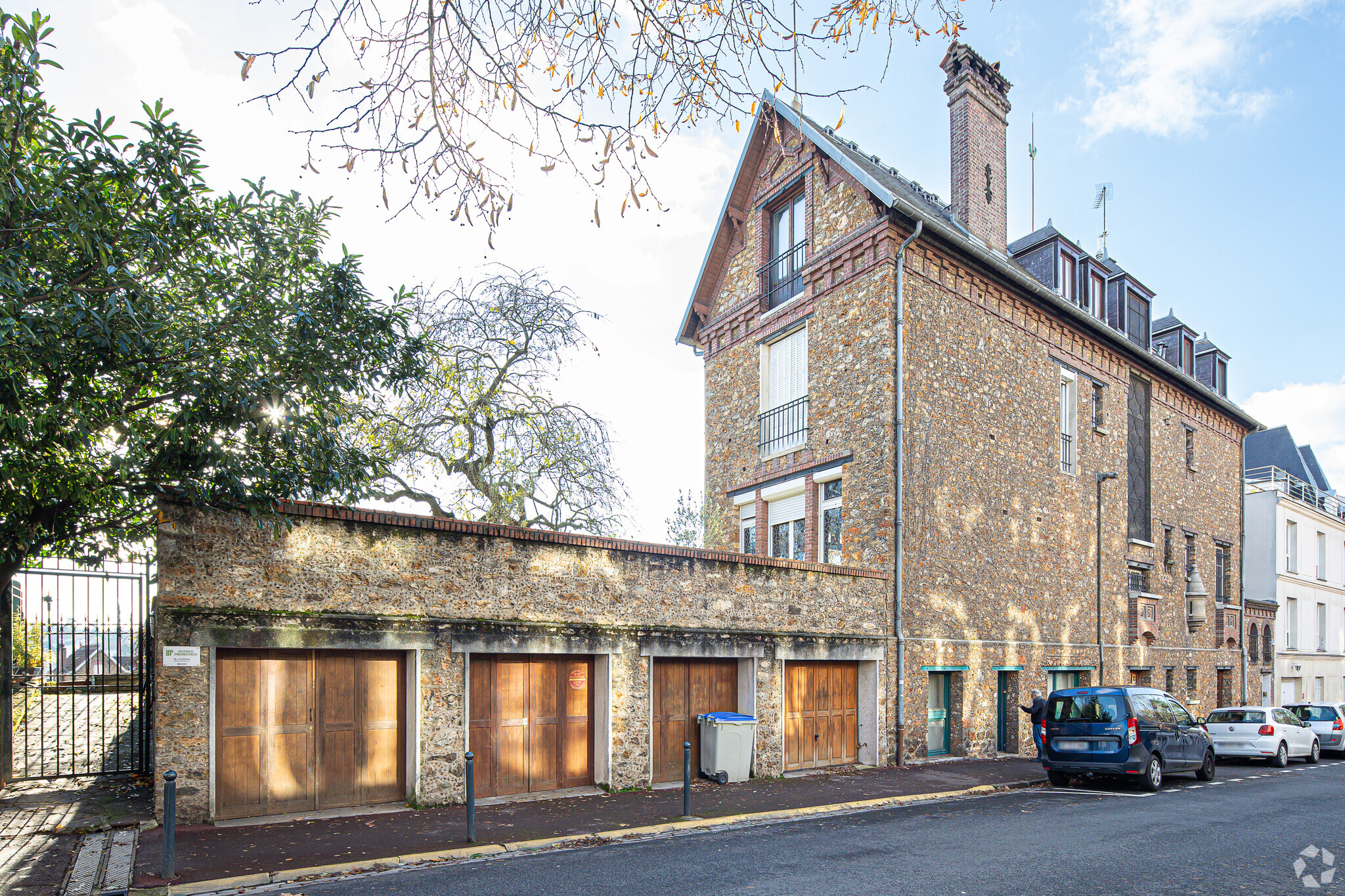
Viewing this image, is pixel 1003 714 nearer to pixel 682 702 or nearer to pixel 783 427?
pixel 783 427

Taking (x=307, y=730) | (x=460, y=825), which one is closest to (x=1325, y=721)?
(x=460, y=825)

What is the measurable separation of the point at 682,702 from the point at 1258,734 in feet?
46.0

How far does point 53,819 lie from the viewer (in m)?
8.91

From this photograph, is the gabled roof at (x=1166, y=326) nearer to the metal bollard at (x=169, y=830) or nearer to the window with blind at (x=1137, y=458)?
the window with blind at (x=1137, y=458)

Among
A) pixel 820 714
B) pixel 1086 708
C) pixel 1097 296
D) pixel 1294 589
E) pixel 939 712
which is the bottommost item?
pixel 939 712

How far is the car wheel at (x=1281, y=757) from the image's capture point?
1856 cm

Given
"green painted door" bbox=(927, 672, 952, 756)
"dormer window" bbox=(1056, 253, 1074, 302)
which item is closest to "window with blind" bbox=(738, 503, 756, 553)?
"green painted door" bbox=(927, 672, 952, 756)

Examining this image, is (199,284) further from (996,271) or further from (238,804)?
(996,271)

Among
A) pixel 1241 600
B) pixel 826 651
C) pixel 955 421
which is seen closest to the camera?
pixel 826 651

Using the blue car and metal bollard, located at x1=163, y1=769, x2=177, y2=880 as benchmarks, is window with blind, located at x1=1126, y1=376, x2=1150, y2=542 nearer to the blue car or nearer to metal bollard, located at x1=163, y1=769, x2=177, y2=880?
the blue car

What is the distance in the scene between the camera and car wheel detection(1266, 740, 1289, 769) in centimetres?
1856

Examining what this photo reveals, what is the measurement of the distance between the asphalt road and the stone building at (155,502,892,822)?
106 inches

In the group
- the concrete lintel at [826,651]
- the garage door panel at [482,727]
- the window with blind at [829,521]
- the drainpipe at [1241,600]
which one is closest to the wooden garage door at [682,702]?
the concrete lintel at [826,651]

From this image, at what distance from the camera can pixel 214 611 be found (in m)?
8.91
